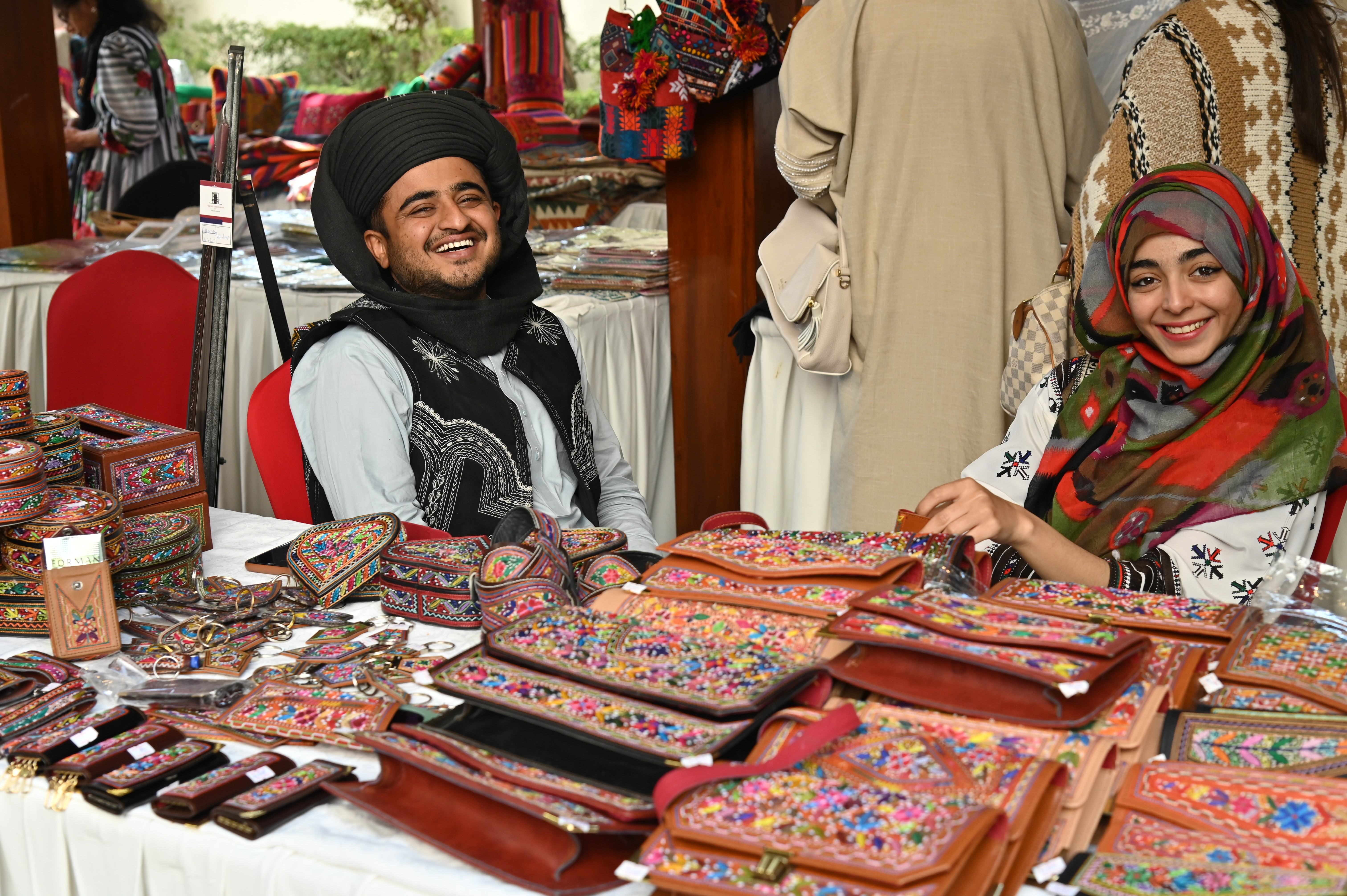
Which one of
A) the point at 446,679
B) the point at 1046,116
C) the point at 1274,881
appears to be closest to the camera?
the point at 1274,881

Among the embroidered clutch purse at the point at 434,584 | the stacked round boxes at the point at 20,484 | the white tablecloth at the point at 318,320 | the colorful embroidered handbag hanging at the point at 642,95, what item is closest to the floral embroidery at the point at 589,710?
the embroidered clutch purse at the point at 434,584

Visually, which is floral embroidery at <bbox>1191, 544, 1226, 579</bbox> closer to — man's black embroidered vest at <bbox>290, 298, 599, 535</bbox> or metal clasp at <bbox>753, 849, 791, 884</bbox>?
man's black embroidered vest at <bbox>290, 298, 599, 535</bbox>

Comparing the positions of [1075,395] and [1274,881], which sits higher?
[1075,395]

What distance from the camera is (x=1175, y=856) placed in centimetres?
88

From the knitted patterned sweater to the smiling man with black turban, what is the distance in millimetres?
1120

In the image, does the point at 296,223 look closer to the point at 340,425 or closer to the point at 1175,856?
the point at 340,425

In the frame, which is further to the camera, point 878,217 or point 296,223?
point 296,223

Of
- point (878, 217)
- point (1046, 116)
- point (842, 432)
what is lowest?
point (842, 432)

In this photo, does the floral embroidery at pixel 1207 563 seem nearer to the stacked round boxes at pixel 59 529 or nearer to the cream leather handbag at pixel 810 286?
the cream leather handbag at pixel 810 286

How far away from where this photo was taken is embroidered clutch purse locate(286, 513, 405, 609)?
1595 millimetres

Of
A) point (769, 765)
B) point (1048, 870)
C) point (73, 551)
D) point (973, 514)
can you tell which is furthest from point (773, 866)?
point (73, 551)

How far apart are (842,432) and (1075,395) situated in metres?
1.07

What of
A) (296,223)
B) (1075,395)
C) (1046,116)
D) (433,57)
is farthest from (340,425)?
(433,57)

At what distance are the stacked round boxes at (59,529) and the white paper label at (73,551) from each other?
0.02 meters
